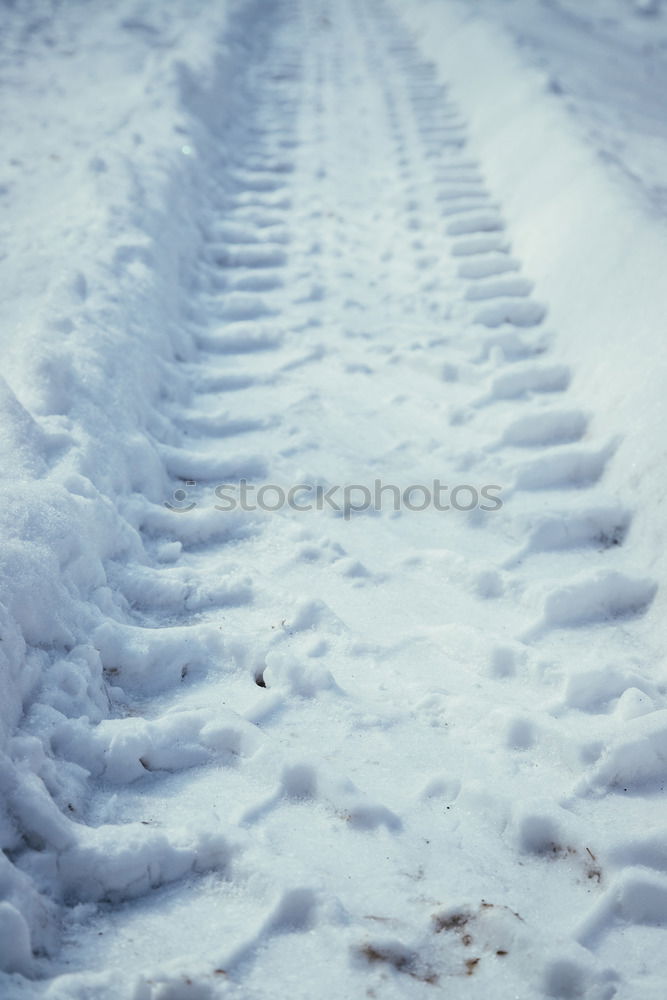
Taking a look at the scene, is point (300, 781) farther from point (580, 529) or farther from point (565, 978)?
point (580, 529)

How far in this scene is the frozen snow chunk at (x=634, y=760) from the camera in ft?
5.09

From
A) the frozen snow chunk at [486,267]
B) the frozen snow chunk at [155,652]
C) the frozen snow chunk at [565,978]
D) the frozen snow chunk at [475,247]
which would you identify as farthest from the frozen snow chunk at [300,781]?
the frozen snow chunk at [475,247]

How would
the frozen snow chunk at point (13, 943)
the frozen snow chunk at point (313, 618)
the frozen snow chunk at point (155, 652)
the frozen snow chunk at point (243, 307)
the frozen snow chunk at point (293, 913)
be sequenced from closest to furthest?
the frozen snow chunk at point (13, 943)
the frozen snow chunk at point (293, 913)
the frozen snow chunk at point (155, 652)
the frozen snow chunk at point (313, 618)
the frozen snow chunk at point (243, 307)

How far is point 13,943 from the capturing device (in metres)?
1.13

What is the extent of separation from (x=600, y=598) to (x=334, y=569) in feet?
2.14

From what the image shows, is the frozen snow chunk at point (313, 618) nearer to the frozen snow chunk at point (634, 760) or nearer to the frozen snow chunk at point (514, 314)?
the frozen snow chunk at point (634, 760)

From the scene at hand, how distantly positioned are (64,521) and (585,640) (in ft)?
3.96

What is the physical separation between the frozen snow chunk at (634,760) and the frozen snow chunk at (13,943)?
3.29ft

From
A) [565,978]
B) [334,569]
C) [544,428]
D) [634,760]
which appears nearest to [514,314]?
[544,428]

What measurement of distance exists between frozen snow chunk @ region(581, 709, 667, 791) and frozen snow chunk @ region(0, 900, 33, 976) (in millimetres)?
1002

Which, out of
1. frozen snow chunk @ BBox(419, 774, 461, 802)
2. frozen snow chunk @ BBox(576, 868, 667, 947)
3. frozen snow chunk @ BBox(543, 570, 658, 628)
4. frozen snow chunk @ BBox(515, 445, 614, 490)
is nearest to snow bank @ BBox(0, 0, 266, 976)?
frozen snow chunk @ BBox(419, 774, 461, 802)

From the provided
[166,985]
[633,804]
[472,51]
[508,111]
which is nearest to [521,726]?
[633,804]

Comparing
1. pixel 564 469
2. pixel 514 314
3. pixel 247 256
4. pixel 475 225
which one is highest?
pixel 475 225

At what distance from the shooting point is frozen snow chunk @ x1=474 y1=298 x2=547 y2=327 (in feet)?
10.1
